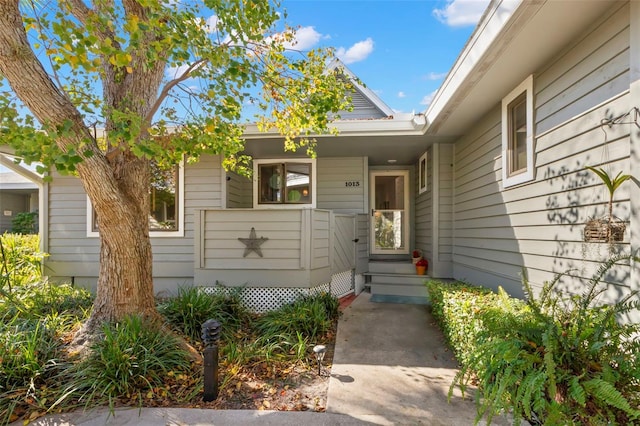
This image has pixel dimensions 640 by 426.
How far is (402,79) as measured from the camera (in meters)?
7.77

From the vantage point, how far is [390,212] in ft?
25.4

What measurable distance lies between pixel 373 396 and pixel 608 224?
232 cm

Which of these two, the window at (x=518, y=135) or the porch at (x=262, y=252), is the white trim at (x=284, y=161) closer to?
the porch at (x=262, y=252)

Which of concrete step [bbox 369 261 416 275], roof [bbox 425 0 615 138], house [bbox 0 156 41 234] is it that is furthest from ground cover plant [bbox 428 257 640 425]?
house [bbox 0 156 41 234]

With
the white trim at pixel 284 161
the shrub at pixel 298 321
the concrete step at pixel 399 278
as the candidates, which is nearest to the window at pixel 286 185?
the white trim at pixel 284 161

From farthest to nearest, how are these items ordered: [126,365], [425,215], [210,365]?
[425,215] < [126,365] < [210,365]

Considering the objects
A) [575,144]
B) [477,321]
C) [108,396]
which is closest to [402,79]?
[575,144]

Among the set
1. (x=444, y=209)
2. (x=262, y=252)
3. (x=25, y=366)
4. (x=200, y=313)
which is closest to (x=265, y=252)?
(x=262, y=252)

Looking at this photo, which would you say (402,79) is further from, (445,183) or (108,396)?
(108,396)

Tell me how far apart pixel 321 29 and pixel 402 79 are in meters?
3.24

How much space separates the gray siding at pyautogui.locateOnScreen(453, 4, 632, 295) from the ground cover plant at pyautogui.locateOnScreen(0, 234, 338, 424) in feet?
8.34

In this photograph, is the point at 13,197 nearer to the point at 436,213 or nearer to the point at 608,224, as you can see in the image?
the point at 436,213

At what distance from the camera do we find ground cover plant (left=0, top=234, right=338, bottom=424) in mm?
2543

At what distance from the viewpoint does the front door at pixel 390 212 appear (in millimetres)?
7648
